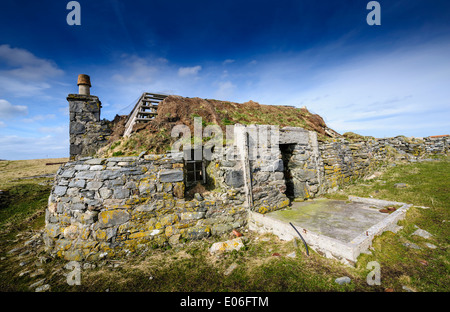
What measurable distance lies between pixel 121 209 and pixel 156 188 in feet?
3.57

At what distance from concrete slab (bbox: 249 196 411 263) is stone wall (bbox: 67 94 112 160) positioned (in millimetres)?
7355

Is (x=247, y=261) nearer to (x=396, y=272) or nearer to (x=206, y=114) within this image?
(x=396, y=272)

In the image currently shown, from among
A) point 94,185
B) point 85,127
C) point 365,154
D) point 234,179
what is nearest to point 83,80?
point 85,127

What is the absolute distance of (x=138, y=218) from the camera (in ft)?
17.2

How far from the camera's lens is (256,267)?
4.13 metres

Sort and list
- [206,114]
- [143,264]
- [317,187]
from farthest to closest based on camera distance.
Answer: [206,114], [317,187], [143,264]

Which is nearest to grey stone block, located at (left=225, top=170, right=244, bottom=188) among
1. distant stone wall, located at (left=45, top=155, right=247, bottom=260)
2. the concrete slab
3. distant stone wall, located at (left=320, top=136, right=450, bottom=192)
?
distant stone wall, located at (left=45, top=155, right=247, bottom=260)

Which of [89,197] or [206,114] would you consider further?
[206,114]

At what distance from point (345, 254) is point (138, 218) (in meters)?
5.29

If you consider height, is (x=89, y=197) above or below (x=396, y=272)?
above

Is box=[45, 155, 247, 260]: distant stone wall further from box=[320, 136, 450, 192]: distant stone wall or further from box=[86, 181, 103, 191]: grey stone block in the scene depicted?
box=[320, 136, 450, 192]: distant stone wall

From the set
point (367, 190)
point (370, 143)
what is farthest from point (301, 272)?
point (370, 143)

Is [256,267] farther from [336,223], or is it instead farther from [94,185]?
[94,185]
